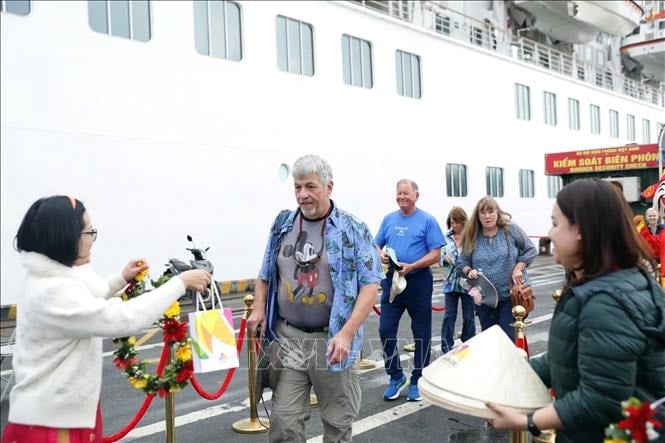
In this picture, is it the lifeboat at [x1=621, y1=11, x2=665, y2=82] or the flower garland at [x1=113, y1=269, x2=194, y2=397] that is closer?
the flower garland at [x1=113, y1=269, x2=194, y2=397]

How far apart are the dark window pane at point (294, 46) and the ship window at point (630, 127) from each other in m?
24.3

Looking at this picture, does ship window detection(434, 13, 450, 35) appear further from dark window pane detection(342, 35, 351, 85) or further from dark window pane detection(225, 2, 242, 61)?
dark window pane detection(225, 2, 242, 61)

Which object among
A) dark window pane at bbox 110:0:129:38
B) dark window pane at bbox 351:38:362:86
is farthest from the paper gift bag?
dark window pane at bbox 351:38:362:86

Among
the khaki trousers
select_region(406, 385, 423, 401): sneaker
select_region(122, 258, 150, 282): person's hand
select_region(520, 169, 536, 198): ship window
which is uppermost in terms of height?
select_region(520, 169, 536, 198): ship window

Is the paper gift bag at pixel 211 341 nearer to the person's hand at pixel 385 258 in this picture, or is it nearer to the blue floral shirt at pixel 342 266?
the blue floral shirt at pixel 342 266

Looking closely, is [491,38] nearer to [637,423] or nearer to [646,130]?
[646,130]

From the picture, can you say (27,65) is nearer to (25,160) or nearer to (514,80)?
(25,160)

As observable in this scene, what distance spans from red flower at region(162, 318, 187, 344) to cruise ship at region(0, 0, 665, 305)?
831cm

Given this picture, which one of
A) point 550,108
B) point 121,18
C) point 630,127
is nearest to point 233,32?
point 121,18

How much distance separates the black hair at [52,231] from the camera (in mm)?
2309

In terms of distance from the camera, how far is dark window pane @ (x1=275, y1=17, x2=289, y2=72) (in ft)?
48.6

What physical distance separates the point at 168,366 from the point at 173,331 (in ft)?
0.67

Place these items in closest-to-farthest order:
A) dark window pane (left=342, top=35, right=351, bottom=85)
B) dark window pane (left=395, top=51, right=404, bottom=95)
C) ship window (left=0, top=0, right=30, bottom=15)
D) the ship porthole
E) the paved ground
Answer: the paved ground < ship window (left=0, top=0, right=30, bottom=15) < the ship porthole < dark window pane (left=342, top=35, right=351, bottom=85) < dark window pane (left=395, top=51, right=404, bottom=95)

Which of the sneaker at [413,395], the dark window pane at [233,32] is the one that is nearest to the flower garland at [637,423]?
the sneaker at [413,395]
